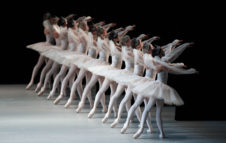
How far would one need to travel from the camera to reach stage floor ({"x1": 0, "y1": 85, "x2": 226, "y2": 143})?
1023 centimetres

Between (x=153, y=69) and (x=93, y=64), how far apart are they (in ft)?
7.54

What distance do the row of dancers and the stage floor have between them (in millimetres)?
203

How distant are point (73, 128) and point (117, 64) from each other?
1.46 meters

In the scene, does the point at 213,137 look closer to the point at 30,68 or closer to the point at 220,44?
the point at 220,44

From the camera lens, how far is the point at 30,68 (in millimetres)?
18250

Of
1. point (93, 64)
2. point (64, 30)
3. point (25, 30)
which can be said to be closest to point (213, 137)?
point (93, 64)

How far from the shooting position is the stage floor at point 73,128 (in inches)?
403

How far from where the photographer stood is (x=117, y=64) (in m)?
11.9

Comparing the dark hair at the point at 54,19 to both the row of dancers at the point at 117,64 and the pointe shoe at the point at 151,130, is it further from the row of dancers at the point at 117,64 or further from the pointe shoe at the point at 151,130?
the pointe shoe at the point at 151,130

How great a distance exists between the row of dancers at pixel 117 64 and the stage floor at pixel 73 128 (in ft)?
0.67

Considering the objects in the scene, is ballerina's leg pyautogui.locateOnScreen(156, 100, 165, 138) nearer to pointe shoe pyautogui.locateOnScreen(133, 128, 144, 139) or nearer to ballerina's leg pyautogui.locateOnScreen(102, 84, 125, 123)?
pointe shoe pyautogui.locateOnScreen(133, 128, 144, 139)

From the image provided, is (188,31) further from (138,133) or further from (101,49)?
(138,133)

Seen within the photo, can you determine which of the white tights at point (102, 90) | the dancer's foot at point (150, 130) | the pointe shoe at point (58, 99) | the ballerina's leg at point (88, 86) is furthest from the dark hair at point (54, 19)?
the dancer's foot at point (150, 130)

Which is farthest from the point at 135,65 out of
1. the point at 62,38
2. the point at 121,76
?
the point at 62,38
